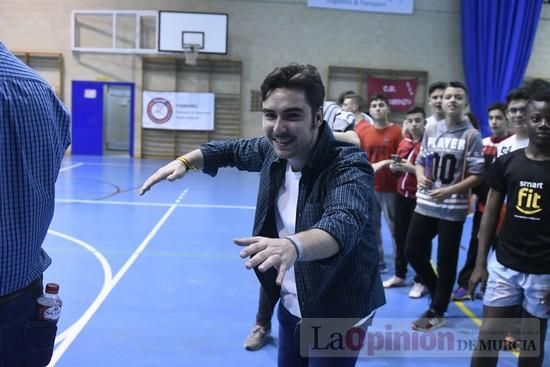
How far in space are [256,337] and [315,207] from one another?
2059 mm

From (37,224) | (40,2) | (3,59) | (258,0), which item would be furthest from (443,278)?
(40,2)

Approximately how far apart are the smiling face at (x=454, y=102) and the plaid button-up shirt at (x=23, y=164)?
2847 mm

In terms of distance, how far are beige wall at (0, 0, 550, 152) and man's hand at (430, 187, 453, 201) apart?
1121 cm

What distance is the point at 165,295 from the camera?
13.9 feet

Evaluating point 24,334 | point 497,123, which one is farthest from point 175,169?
point 497,123

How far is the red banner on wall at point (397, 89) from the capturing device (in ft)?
46.5

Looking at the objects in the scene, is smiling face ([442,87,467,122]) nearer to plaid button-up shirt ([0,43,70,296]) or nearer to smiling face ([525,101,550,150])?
smiling face ([525,101,550,150])

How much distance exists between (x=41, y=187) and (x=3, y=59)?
0.39 metres

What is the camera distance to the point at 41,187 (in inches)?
58.6

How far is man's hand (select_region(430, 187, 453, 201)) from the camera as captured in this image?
356 cm

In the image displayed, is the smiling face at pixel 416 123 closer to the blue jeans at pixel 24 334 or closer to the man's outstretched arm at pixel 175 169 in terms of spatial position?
the man's outstretched arm at pixel 175 169

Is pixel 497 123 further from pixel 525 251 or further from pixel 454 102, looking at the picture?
pixel 525 251

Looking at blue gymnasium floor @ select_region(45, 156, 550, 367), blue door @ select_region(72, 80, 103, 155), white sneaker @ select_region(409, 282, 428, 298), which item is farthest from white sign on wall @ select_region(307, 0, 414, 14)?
white sneaker @ select_region(409, 282, 428, 298)

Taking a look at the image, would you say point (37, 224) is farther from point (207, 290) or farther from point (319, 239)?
point (207, 290)
